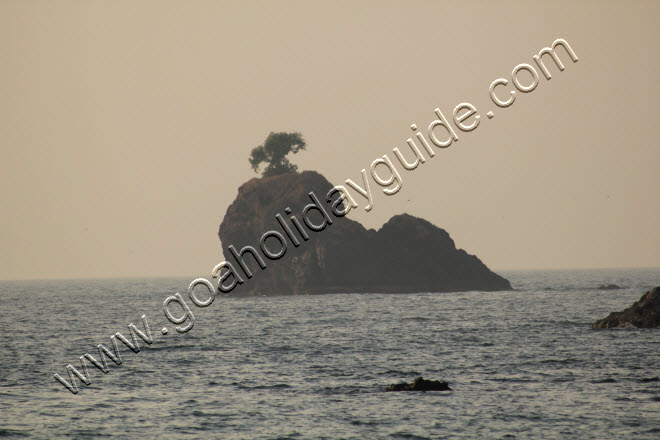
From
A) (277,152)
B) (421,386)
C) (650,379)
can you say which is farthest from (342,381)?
(277,152)

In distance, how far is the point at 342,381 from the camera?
128ft

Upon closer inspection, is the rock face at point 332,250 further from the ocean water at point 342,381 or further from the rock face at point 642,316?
the rock face at point 642,316

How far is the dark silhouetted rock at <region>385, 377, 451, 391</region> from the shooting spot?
35750 mm

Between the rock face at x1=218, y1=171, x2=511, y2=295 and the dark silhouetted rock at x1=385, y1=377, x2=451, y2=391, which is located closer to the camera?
the dark silhouetted rock at x1=385, y1=377, x2=451, y2=391

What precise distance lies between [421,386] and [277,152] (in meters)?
112

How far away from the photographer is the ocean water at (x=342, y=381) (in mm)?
29750

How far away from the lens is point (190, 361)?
156 ft

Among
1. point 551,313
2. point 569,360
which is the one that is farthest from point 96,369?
point 551,313

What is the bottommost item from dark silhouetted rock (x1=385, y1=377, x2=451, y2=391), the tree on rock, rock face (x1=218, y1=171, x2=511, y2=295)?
dark silhouetted rock (x1=385, y1=377, x2=451, y2=391)

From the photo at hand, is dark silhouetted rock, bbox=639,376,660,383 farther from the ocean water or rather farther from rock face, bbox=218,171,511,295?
rock face, bbox=218,171,511,295

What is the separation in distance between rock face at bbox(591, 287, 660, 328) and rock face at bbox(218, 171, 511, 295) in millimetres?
65003

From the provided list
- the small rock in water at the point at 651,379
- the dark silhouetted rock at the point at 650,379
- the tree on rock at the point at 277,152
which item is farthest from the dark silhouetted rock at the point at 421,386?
the tree on rock at the point at 277,152

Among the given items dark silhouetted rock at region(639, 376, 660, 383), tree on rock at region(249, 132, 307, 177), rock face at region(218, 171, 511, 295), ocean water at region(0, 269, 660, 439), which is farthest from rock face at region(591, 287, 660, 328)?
tree on rock at region(249, 132, 307, 177)

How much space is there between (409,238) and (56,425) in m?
103
